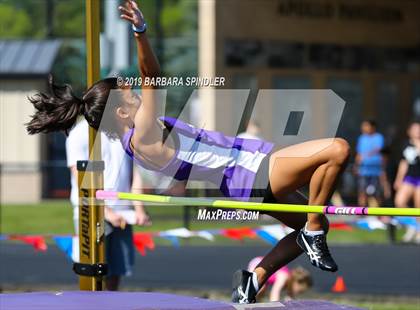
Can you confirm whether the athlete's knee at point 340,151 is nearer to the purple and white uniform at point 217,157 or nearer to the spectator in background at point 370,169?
the purple and white uniform at point 217,157

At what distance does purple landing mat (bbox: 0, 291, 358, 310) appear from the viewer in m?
4.79

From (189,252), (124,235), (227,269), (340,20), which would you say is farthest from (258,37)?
(124,235)

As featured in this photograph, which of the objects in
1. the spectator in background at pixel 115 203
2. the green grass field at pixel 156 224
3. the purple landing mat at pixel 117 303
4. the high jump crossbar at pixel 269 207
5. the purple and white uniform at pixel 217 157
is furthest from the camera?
the green grass field at pixel 156 224

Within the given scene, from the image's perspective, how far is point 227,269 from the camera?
12.2 meters

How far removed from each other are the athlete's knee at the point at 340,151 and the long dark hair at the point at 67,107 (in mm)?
1299

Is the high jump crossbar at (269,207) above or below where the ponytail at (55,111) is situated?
below

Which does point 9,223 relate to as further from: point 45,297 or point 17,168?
point 45,297

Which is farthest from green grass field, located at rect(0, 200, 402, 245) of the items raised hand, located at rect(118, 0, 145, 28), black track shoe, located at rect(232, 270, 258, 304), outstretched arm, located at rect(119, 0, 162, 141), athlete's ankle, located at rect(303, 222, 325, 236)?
raised hand, located at rect(118, 0, 145, 28)

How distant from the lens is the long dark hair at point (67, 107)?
6.46 metres

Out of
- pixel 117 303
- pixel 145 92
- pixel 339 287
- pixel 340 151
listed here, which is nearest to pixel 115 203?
pixel 145 92

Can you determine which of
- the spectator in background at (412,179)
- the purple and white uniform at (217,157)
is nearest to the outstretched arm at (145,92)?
the purple and white uniform at (217,157)

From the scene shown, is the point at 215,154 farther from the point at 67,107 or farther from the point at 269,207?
the point at 67,107

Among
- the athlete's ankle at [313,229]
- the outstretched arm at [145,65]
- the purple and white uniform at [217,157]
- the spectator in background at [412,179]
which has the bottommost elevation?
the spectator in background at [412,179]

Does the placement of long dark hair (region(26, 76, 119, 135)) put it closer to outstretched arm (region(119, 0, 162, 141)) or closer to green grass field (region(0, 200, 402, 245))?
outstretched arm (region(119, 0, 162, 141))
